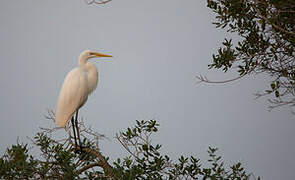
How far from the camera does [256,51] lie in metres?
2.19

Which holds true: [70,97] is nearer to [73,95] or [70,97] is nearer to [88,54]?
[73,95]

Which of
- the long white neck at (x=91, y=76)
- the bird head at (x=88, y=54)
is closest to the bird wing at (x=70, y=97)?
the long white neck at (x=91, y=76)

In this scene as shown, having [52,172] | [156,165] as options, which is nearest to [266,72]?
[156,165]

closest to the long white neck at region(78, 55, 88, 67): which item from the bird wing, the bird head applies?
the bird head

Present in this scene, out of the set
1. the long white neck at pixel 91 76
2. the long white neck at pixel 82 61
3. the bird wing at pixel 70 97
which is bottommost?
the bird wing at pixel 70 97

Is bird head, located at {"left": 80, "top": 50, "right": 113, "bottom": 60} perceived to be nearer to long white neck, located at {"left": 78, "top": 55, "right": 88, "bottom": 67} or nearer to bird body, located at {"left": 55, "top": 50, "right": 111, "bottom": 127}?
long white neck, located at {"left": 78, "top": 55, "right": 88, "bottom": 67}

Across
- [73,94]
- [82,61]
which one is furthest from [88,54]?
[73,94]

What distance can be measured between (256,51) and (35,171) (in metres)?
1.67

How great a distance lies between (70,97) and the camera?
12.2 ft

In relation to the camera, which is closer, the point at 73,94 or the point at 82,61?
the point at 73,94

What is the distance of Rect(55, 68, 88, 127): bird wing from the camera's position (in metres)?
3.68

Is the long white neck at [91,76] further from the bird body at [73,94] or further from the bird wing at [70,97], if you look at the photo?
the bird wing at [70,97]

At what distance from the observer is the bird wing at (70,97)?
368cm

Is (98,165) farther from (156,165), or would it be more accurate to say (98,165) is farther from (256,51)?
(256,51)
